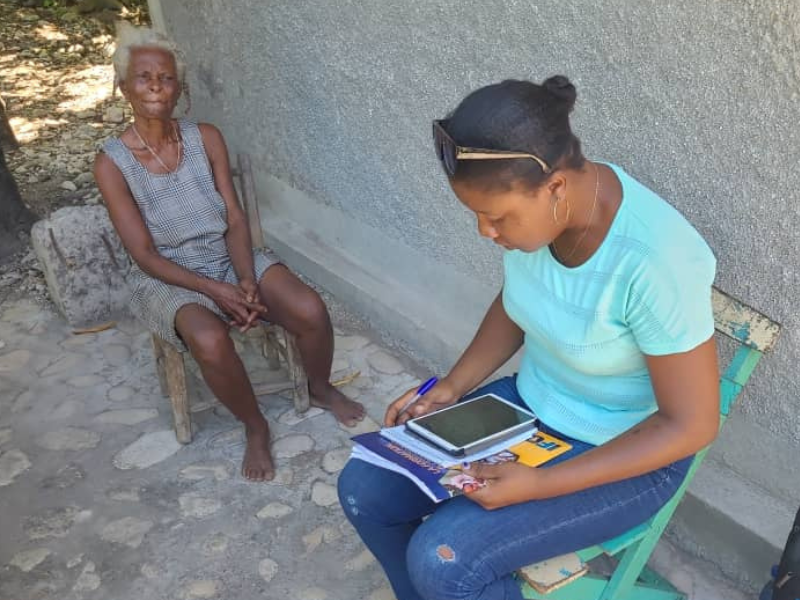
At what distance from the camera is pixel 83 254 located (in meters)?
4.01

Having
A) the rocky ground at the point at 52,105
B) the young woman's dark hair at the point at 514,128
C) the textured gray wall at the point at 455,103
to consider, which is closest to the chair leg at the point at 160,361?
the textured gray wall at the point at 455,103

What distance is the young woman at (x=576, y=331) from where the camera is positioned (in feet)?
5.53

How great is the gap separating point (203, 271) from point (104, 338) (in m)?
1.08

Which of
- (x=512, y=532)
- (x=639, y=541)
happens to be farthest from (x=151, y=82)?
(x=639, y=541)

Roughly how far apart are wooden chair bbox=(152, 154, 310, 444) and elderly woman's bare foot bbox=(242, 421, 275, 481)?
22 cm

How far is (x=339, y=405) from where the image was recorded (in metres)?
3.39

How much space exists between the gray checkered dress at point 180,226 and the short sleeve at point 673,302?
184 cm

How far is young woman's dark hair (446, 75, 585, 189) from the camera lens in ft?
5.38

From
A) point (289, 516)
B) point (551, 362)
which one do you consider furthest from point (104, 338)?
point (551, 362)

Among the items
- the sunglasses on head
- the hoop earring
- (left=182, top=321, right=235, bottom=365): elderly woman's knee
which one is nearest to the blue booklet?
the hoop earring

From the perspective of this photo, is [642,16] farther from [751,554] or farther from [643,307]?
[751,554]

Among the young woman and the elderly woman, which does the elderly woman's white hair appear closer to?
the elderly woman

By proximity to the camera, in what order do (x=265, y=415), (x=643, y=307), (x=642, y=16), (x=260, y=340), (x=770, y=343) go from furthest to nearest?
1. (x=260, y=340)
2. (x=265, y=415)
3. (x=642, y=16)
4. (x=770, y=343)
5. (x=643, y=307)

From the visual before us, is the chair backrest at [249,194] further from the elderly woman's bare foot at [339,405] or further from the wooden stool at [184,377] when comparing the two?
the elderly woman's bare foot at [339,405]
